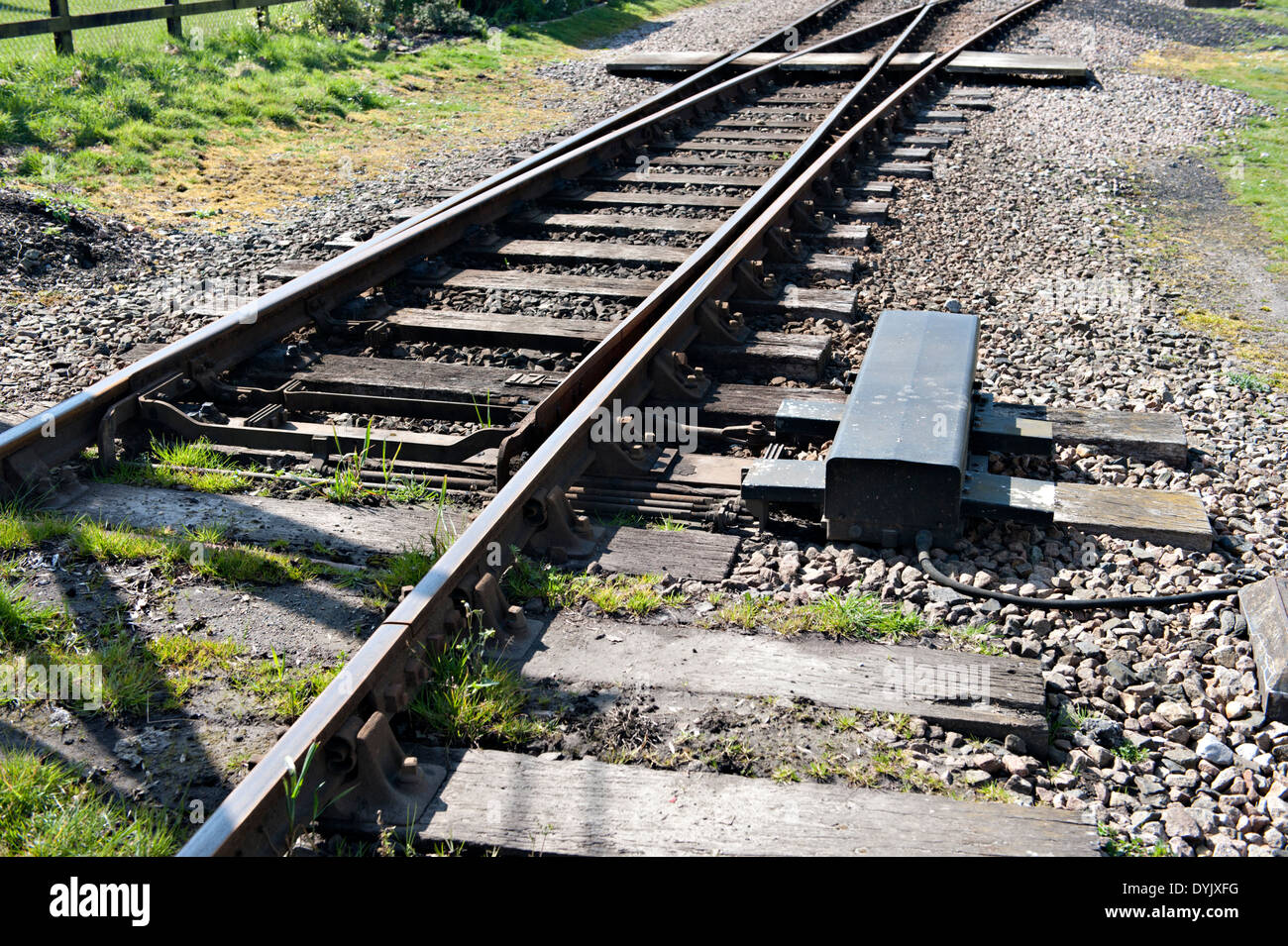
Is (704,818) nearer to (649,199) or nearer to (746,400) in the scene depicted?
(746,400)

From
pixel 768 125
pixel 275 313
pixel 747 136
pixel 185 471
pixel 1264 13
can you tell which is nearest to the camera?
pixel 185 471

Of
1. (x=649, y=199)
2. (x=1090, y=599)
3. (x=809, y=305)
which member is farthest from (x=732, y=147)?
(x=1090, y=599)

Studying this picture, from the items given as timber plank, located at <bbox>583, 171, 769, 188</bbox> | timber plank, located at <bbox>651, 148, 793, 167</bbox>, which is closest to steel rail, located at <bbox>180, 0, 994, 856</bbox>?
timber plank, located at <bbox>583, 171, 769, 188</bbox>

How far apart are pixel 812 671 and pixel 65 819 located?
6.04 feet

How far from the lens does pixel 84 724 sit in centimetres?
288

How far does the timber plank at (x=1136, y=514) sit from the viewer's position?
3885 millimetres

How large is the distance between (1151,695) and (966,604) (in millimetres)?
573

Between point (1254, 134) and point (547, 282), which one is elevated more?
point (1254, 134)

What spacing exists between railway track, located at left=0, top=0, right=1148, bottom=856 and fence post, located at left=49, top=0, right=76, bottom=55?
6.29 m

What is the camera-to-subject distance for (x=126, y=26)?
1412cm

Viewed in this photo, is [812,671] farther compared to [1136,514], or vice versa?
[1136,514]

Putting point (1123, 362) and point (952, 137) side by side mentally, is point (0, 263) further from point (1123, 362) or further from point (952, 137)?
point (952, 137)

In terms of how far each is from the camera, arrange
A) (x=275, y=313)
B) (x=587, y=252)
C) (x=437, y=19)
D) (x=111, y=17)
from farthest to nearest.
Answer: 1. (x=437, y=19)
2. (x=111, y=17)
3. (x=587, y=252)
4. (x=275, y=313)
